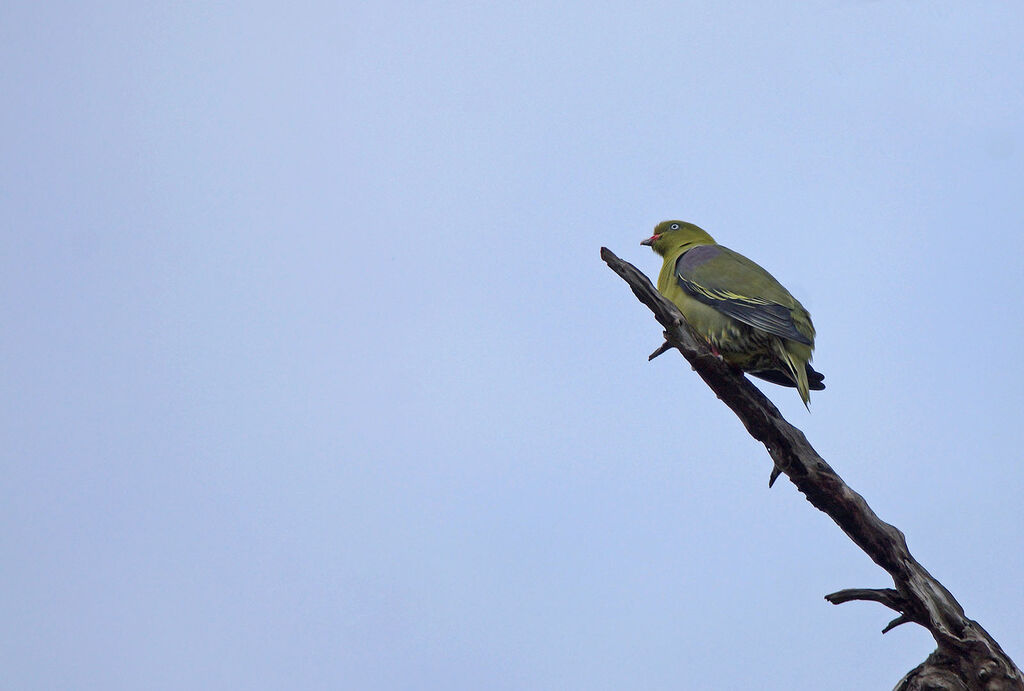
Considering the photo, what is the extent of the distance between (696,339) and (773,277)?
1776mm

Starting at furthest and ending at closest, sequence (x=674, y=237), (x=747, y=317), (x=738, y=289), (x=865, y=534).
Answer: (x=674, y=237) → (x=738, y=289) → (x=747, y=317) → (x=865, y=534)

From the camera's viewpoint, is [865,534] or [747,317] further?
[747,317]

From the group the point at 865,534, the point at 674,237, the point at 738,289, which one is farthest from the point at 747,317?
the point at 674,237

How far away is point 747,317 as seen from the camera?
730 centimetres

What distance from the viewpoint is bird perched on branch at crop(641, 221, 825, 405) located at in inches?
288

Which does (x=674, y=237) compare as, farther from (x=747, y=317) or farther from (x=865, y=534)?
(x=865, y=534)

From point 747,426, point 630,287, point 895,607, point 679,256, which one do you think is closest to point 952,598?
point 895,607

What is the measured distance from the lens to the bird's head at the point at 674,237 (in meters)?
9.62

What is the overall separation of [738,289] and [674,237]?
2115 mm

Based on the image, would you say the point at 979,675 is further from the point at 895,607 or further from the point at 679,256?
the point at 679,256

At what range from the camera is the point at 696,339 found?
22.1 ft

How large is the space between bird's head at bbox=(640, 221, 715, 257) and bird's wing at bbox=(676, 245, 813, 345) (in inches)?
33.0

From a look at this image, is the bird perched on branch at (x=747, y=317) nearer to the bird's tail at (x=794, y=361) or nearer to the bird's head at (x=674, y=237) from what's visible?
the bird's tail at (x=794, y=361)

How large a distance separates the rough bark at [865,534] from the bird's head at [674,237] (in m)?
2.86
